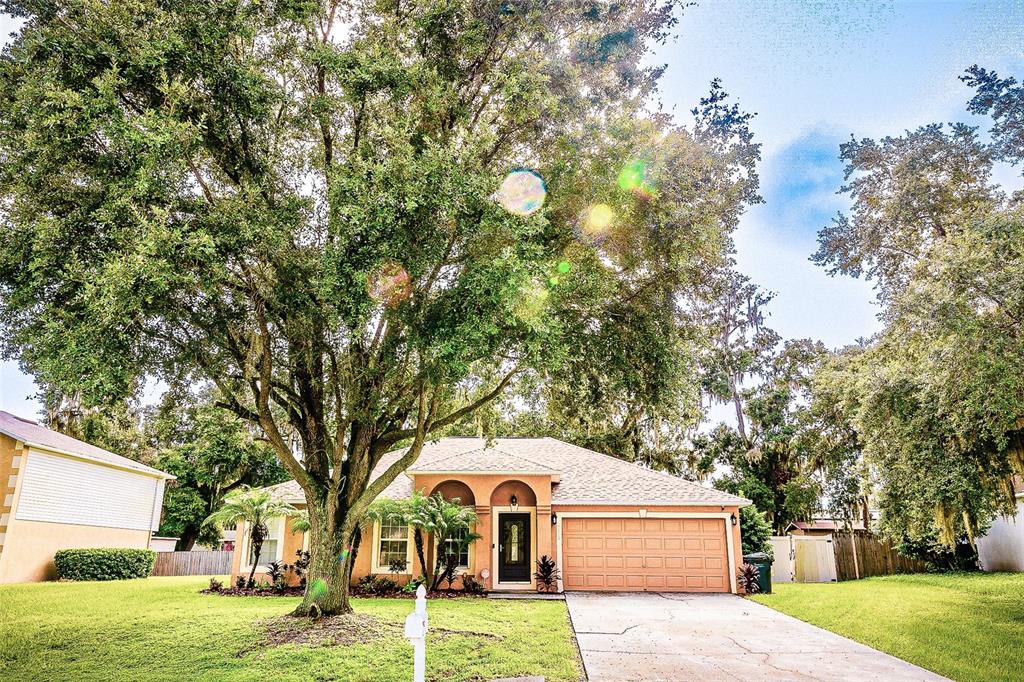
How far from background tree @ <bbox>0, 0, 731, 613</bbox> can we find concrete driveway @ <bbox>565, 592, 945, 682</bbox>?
4326mm

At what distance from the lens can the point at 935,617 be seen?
1175 centimetres

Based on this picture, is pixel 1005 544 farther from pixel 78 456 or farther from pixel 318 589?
pixel 78 456

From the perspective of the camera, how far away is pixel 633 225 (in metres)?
10.3

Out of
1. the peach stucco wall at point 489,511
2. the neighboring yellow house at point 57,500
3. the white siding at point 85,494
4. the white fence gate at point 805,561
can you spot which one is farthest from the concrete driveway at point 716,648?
the white siding at point 85,494

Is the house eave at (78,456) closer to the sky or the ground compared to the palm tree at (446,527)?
closer to the sky

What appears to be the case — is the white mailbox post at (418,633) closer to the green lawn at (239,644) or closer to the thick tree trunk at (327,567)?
the green lawn at (239,644)

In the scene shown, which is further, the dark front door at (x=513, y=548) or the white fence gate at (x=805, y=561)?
the white fence gate at (x=805, y=561)

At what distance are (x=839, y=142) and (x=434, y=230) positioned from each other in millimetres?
15152

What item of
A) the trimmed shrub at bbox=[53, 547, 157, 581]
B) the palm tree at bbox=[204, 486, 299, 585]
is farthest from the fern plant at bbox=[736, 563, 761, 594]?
the trimmed shrub at bbox=[53, 547, 157, 581]

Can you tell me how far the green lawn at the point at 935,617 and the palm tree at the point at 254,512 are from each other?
13.5 m

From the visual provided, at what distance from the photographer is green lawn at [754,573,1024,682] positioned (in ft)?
27.8

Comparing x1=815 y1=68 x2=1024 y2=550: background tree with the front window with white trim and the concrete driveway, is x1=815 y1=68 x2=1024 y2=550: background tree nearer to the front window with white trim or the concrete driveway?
the concrete driveway

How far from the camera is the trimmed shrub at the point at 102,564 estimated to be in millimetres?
18531

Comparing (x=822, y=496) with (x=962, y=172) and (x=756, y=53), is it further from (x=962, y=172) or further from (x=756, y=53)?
(x=756, y=53)
